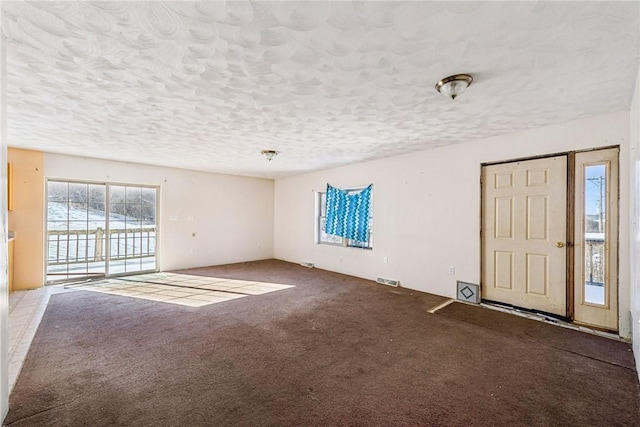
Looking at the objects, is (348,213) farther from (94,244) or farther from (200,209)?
(94,244)

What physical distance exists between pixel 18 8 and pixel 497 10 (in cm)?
255

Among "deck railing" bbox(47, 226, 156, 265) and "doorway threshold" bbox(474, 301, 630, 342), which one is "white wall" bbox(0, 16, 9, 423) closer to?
"deck railing" bbox(47, 226, 156, 265)

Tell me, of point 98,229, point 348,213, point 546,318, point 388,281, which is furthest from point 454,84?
point 98,229

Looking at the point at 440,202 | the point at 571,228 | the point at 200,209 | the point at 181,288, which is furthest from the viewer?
the point at 200,209

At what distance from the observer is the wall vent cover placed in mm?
4137

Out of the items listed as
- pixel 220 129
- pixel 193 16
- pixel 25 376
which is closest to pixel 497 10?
pixel 193 16

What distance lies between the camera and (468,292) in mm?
4223

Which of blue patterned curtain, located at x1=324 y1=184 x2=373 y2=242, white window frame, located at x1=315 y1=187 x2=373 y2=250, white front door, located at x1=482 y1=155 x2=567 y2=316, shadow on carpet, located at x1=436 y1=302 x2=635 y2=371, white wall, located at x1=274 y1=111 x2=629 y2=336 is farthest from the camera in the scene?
white window frame, located at x1=315 y1=187 x2=373 y2=250

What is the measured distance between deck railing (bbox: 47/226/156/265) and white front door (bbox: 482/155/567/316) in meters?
6.45

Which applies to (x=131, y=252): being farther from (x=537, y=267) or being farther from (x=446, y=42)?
(x=537, y=267)

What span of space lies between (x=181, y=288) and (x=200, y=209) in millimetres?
2402

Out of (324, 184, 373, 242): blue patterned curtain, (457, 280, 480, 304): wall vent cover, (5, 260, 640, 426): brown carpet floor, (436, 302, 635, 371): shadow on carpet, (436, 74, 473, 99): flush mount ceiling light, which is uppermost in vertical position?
(436, 74, 473, 99): flush mount ceiling light

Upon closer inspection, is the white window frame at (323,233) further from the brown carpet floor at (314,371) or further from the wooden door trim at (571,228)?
the wooden door trim at (571,228)

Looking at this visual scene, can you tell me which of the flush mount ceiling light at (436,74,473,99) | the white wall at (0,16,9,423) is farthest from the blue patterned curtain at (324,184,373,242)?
the white wall at (0,16,9,423)
